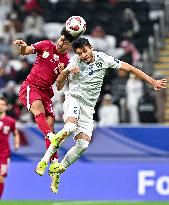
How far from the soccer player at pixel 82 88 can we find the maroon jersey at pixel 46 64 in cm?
38

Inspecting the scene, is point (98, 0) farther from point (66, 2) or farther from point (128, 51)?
point (128, 51)

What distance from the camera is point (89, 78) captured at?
15531 millimetres

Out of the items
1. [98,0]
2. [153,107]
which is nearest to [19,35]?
[98,0]

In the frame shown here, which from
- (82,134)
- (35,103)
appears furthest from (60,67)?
(82,134)

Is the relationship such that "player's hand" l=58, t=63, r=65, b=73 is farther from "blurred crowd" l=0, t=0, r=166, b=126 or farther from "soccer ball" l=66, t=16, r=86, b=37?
"blurred crowd" l=0, t=0, r=166, b=126

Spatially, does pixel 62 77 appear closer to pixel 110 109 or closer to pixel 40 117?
pixel 40 117

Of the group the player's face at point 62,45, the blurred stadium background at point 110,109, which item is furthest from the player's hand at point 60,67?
the blurred stadium background at point 110,109

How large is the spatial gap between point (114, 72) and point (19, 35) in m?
3.10

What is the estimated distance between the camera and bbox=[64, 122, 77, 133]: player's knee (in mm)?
15133

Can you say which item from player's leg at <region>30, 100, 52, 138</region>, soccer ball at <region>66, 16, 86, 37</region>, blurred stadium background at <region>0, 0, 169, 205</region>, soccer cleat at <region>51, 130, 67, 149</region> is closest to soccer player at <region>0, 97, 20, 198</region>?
blurred stadium background at <region>0, 0, 169, 205</region>

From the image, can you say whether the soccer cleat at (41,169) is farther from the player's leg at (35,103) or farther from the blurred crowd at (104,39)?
the blurred crowd at (104,39)

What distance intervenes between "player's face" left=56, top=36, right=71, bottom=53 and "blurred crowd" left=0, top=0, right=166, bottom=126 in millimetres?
8108

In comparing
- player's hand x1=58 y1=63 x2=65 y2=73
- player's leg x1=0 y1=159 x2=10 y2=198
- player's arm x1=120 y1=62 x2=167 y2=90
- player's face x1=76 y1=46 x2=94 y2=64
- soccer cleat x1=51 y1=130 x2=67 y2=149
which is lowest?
player's leg x1=0 y1=159 x2=10 y2=198

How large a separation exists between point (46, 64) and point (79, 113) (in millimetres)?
933
